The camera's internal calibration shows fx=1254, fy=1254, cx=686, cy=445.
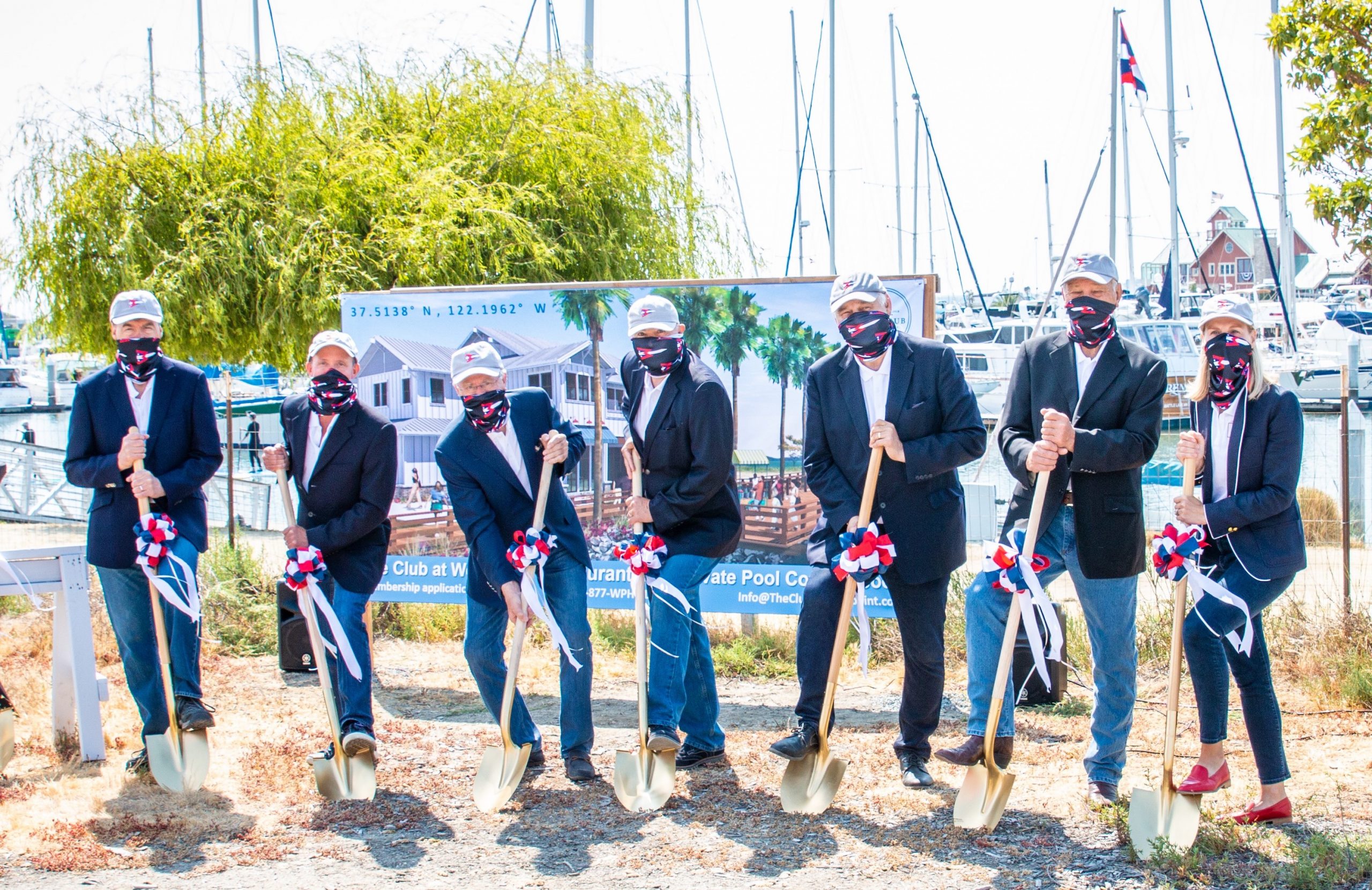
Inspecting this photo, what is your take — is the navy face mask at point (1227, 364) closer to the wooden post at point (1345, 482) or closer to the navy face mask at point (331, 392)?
the wooden post at point (1345, 482)

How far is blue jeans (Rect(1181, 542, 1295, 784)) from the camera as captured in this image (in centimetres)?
471

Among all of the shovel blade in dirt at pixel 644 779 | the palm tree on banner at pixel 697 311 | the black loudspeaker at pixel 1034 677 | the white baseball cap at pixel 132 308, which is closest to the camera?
the shovel blade in dirt at pixel 644 779

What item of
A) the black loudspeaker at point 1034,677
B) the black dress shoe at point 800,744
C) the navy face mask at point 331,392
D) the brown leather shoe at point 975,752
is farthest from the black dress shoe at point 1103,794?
the navy face mask at point 331,392

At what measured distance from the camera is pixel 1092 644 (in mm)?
5047

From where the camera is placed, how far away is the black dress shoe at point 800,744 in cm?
506

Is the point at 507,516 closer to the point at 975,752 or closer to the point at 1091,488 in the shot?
the point at 975,752

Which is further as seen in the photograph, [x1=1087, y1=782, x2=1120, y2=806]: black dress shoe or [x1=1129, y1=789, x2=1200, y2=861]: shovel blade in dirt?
[x1=1087, y1=782, x2=1120, y2=806]: black dress shoe

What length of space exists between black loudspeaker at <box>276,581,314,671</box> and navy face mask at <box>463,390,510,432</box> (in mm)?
2889

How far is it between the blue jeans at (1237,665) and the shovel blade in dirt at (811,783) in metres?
1.43

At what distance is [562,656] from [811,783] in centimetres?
127

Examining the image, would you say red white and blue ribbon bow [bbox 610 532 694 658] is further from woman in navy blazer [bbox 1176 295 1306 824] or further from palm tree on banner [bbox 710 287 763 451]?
woman in navy blazer [bbox 1176 295 1306 824]

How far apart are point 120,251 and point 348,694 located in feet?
19.7

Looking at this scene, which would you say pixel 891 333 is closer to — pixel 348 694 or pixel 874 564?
pixel 874 564

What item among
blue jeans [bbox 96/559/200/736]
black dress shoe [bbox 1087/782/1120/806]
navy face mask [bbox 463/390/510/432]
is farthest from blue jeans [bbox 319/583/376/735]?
black dress shoe [bbox 1087/782/1120/806]
